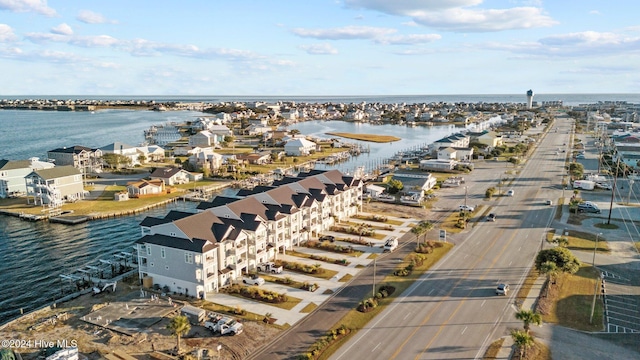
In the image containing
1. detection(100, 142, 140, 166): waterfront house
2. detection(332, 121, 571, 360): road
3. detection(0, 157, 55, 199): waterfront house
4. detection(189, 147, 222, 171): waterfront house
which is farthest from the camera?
detection(100, 142, 140, 166): waterfront house

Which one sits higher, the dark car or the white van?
the white van

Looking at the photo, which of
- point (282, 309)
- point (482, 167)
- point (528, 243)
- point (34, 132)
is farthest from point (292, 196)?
point (34, 132)

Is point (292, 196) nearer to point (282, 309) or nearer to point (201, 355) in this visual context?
point (282, 309)

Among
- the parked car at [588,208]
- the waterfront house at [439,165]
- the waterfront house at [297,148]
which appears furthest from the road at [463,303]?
the waterfront house at [297,148]

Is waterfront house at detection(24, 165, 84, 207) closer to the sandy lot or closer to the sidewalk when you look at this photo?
the sandy lot

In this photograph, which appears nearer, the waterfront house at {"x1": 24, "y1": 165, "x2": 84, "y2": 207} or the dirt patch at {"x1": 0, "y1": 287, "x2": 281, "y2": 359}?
the dirt patch at {"x1": 0, "y1": 287, "x2": 281, "y2": 359}

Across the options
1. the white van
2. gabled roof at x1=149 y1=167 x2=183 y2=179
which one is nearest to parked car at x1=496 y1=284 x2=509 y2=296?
the white van
